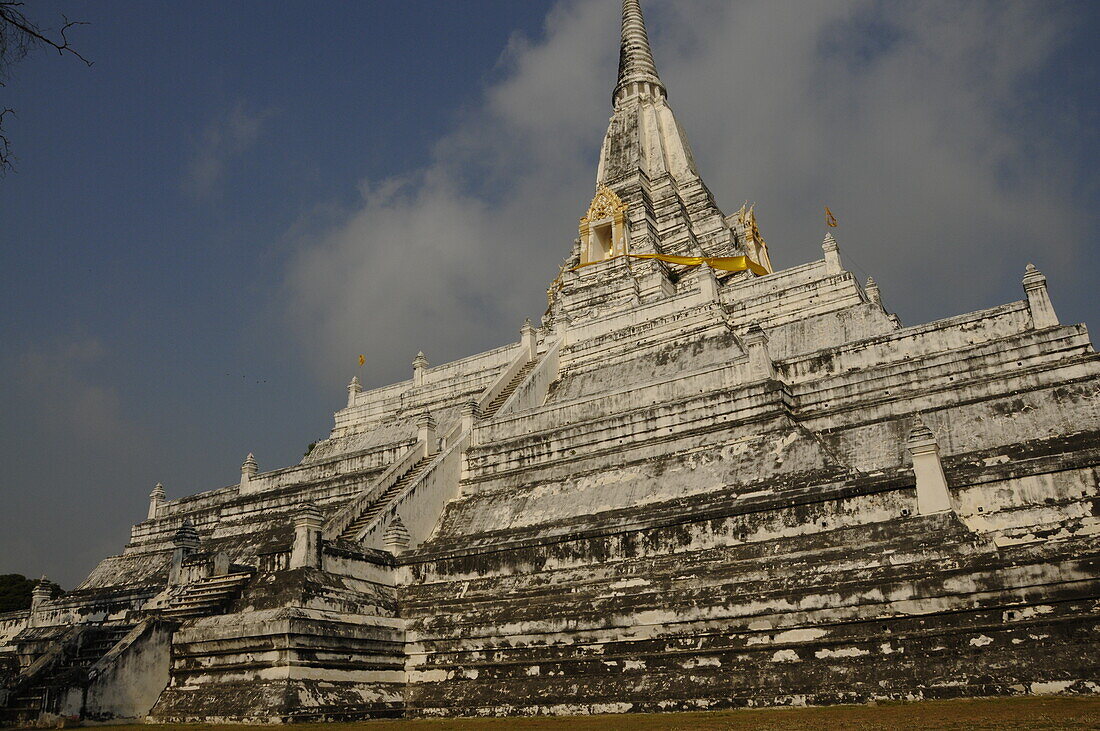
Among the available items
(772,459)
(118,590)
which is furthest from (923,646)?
(118,590)

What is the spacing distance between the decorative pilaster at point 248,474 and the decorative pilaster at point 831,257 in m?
23.7

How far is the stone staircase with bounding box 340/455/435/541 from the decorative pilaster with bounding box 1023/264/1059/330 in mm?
17060

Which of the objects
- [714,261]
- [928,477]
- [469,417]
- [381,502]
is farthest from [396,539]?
[714,261]

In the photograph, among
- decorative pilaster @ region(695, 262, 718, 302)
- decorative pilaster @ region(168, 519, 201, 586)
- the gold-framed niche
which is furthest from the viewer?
the gold-framed niche

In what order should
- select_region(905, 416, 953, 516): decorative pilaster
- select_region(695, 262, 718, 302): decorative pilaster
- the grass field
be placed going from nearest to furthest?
the grass field < select_region(905, 416, 953, 516): decorative pilaster < select_region(695, 262, 718, 302): decorative pilaster

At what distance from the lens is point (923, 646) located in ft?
43.3

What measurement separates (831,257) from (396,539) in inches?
769

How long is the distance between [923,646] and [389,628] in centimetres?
1077

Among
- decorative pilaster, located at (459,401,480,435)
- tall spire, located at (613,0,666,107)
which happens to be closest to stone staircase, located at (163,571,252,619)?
decorative pilaster, located at (459,401,480,435)

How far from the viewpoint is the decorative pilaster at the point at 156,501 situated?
34.3 m

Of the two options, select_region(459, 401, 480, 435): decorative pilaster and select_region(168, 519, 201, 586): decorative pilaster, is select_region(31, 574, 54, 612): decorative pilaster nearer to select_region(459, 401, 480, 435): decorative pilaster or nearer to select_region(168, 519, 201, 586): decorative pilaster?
select_region(168, 519, 201, 586): decorative pilaster

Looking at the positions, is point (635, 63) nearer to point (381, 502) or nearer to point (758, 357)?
point (758, 357)

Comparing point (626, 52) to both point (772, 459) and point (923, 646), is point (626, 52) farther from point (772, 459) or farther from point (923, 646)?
point (923, 646)

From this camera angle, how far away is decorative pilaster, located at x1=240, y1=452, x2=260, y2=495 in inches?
1308
